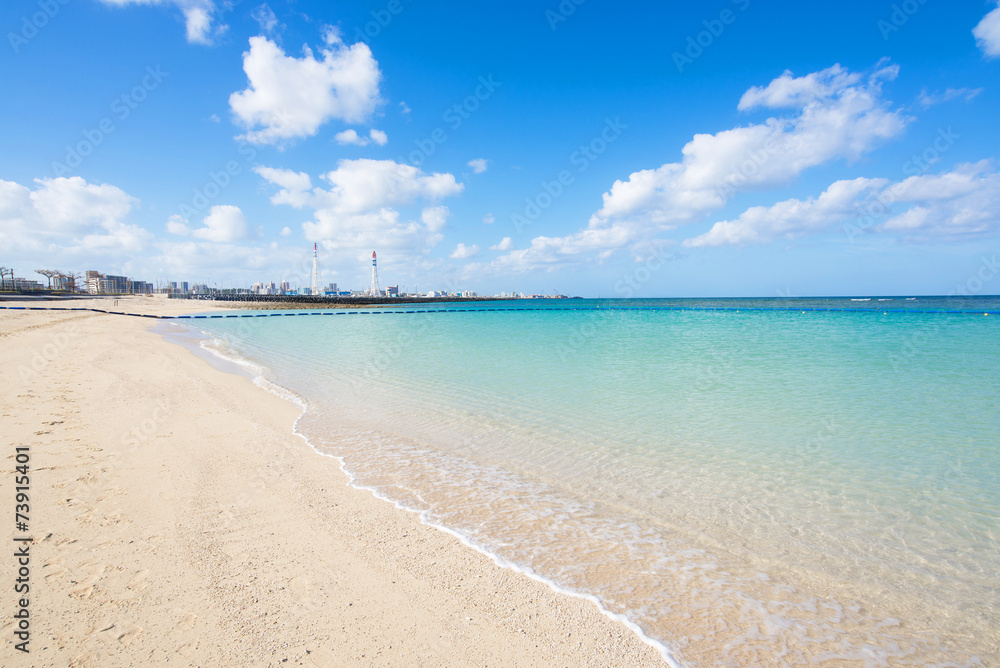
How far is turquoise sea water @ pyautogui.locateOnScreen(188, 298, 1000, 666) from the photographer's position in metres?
3.39

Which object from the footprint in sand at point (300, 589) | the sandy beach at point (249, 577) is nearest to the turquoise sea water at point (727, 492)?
the sandy beach at point (249, 577)

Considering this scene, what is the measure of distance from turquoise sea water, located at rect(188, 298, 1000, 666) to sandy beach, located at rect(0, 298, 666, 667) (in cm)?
56

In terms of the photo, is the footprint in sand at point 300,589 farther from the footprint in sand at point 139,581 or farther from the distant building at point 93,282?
the distant building at point 93,282

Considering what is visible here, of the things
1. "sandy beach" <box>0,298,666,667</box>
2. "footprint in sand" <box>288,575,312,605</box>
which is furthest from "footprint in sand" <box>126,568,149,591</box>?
"footprint in sand" <box>288,575,312,605</box>

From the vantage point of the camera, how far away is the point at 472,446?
752 cm

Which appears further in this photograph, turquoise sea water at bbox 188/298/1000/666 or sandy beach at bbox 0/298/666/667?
turquoise sea water at bbox 188/298/1000/666

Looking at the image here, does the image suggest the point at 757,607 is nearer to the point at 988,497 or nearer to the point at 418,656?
the point at 418,656

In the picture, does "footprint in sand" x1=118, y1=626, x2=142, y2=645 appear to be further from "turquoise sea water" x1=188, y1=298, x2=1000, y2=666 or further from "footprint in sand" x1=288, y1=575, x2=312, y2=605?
"turquoise sea water" x1=188, y1=298, x2=1000, y2=666

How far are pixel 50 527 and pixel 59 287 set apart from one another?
19213cm

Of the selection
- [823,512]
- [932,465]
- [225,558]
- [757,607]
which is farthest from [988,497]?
[225,558]

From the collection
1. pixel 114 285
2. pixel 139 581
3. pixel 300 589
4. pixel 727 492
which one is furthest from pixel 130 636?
pixel 114 285

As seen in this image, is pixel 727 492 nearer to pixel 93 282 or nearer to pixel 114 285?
pixel 93 282

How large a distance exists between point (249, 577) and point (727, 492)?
5.62m

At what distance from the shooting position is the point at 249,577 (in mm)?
3508
